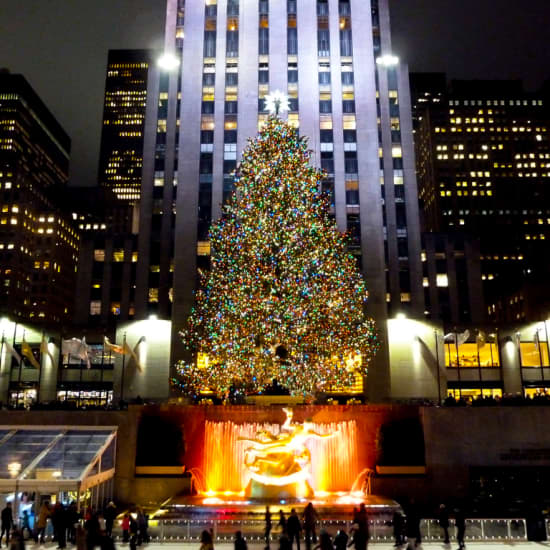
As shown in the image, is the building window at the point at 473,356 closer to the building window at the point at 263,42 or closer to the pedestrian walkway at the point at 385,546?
the building window at the point at 263,42

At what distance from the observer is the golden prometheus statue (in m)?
27.2

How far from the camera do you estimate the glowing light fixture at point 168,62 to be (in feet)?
211

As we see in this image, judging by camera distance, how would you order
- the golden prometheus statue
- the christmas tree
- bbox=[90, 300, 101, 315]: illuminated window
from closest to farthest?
1. the golden prometheus statue
2. the christmas tree
3. bbox=[90, 300, 101, 315]: illuminated window

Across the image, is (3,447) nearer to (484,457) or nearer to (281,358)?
(281,358)

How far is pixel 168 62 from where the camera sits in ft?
211

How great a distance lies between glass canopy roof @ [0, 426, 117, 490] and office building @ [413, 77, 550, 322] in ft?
436

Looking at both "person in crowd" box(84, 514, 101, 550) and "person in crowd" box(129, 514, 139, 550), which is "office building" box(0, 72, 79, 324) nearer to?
"person in crowd" box(129, 514, 139, 550)

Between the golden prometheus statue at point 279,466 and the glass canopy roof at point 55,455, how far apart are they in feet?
22.6

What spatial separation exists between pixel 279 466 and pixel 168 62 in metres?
50.5

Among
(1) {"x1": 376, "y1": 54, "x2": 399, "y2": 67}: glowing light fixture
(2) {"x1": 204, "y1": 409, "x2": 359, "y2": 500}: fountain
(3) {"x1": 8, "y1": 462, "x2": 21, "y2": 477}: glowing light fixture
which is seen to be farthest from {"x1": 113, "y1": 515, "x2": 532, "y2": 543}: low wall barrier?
(1) {"x1": 376, "y1": 54, "x2": 399, "y2": 67}: glowing light fixture

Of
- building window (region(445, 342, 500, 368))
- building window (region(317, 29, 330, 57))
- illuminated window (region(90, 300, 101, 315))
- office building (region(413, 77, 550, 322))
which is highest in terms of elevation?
office building (region(413, 77, 550, 322))

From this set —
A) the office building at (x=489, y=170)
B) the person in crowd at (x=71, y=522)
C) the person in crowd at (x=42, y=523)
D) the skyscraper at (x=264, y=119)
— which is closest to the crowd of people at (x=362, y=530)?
the person in crowd at (x=71, y=522)

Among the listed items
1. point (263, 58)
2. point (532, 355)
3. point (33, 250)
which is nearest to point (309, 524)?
point (532, 355)

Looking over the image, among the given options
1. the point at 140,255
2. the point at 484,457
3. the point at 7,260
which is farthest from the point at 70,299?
the point at 484,457
